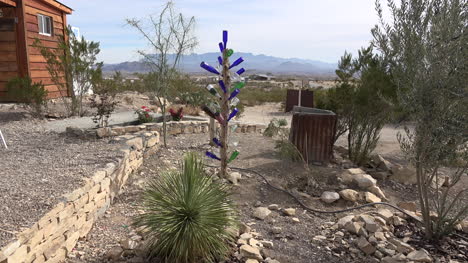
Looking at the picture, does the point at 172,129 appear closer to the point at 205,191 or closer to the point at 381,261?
the point at 205,191

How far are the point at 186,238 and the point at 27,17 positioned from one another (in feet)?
29.5

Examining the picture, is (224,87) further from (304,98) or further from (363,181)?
(304,98)

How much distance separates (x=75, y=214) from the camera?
356cm

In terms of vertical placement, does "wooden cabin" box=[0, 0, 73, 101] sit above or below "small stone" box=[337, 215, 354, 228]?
above

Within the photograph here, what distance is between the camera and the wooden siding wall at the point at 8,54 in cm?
912

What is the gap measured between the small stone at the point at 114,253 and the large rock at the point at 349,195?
305cm

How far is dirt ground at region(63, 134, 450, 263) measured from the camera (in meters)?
3.52

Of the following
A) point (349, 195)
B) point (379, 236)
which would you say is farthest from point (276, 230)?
point (349, 195)

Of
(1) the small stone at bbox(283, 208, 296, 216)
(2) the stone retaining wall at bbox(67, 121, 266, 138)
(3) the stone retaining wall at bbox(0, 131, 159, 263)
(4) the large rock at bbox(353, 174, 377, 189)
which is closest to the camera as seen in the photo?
(3) the stone retaining wall at bbox(0, 131, 159, 263)

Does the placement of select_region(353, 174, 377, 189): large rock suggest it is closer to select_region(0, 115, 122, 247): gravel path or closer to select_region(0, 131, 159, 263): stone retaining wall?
select_region(0, 131, 159, 263): stone retaining wall

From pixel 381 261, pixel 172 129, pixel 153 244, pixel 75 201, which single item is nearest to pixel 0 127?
pixel 172 129

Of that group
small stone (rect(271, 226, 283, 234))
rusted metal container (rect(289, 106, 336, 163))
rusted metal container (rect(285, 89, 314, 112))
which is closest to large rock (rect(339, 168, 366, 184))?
rusted metal container (rect(289, 106, 336, 163))

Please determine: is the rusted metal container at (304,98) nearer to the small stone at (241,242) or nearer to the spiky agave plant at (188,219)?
the small stone at (241,242)

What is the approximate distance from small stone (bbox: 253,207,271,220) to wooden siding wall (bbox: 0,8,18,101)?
8026 mm
